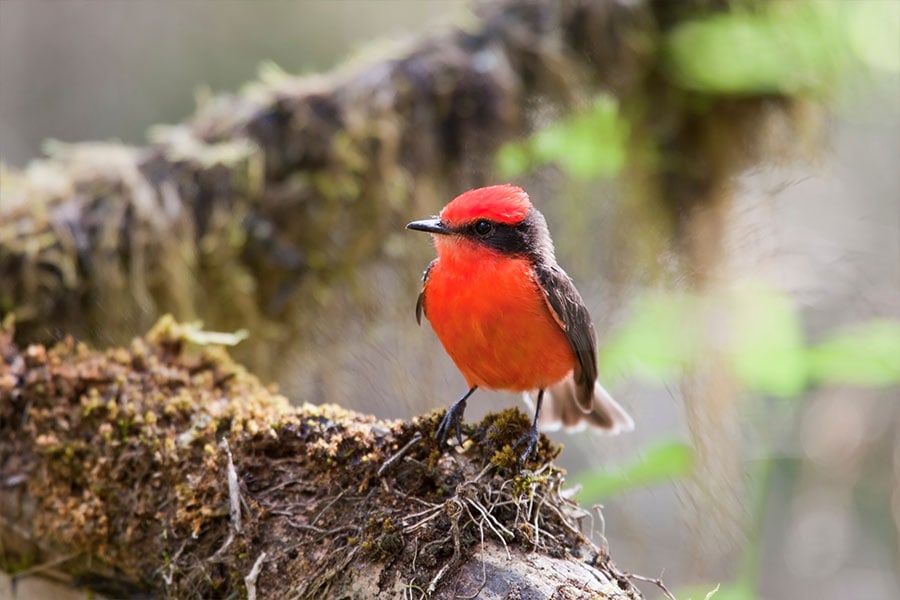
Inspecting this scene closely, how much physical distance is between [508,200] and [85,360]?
1656 millimetres

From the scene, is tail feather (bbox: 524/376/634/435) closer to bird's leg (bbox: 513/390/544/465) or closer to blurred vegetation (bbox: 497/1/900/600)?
blurred vegetation (bbox: 497/1/900/600)

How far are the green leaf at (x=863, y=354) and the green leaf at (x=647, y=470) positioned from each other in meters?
1.08

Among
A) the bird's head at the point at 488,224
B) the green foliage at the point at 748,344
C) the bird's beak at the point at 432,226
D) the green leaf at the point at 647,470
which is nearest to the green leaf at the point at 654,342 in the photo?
the green foliage at the point at 748,344

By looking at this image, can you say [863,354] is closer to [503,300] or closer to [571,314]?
[571,314]

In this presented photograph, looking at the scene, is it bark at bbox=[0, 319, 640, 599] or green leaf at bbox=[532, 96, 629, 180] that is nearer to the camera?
bark at bbox=[0, 319, 640, 599]

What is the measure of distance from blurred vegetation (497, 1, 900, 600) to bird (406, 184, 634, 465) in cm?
170

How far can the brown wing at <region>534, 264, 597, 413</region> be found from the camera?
280 cm

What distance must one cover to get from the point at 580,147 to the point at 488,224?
244 centimetres

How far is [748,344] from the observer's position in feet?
15.9

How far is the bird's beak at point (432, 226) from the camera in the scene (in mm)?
2821

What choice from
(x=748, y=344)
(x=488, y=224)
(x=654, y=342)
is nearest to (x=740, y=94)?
(x=748, y=344)

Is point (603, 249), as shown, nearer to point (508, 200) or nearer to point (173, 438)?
point (508, 200)

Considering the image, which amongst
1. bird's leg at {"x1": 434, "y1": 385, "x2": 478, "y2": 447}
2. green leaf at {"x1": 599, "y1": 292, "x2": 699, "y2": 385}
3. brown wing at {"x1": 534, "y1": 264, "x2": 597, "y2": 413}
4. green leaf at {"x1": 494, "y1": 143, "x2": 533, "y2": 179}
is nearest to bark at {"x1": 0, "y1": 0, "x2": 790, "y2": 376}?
green leaf at {"x1": 494, "y1": 143, "x2": 533, "y2": 179}

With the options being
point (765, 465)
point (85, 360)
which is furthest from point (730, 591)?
point (85, 360)
